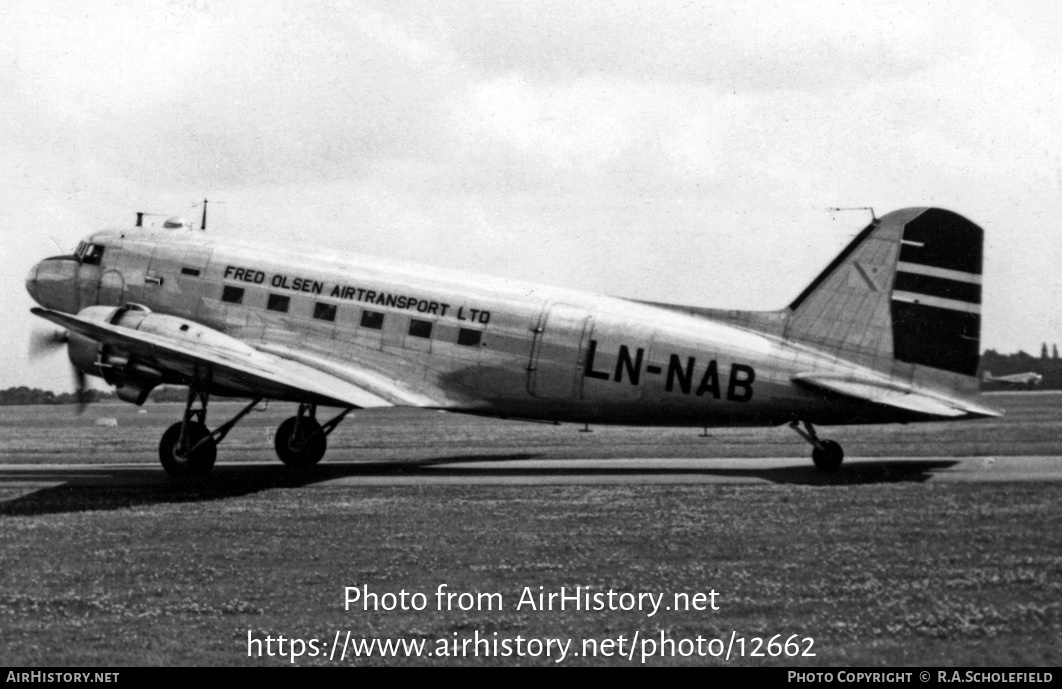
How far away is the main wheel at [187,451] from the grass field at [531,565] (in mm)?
483

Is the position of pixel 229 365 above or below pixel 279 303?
below

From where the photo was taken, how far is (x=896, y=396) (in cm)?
1734

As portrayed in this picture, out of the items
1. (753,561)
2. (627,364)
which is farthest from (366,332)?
(753,561)

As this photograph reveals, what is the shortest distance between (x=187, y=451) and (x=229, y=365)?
2.72 meters

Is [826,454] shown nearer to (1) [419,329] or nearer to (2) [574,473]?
(2) [574,473]

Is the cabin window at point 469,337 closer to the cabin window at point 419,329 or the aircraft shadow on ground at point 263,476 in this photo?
the cabin window at point 419,329

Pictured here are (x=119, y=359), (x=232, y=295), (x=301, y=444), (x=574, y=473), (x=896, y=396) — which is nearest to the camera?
(x=896, y=396)

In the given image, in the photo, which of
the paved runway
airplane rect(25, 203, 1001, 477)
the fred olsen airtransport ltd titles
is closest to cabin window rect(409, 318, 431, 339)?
airplane rect(25, 203, 1001, 477)

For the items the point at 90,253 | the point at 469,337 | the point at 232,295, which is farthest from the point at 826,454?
the point at 90,253

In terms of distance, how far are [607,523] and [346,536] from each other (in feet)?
10.8

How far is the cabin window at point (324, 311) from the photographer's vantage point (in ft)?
68.0

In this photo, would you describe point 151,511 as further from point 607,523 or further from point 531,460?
point 531,460

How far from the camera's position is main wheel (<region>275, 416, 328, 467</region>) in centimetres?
2225

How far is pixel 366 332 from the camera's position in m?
20.6
